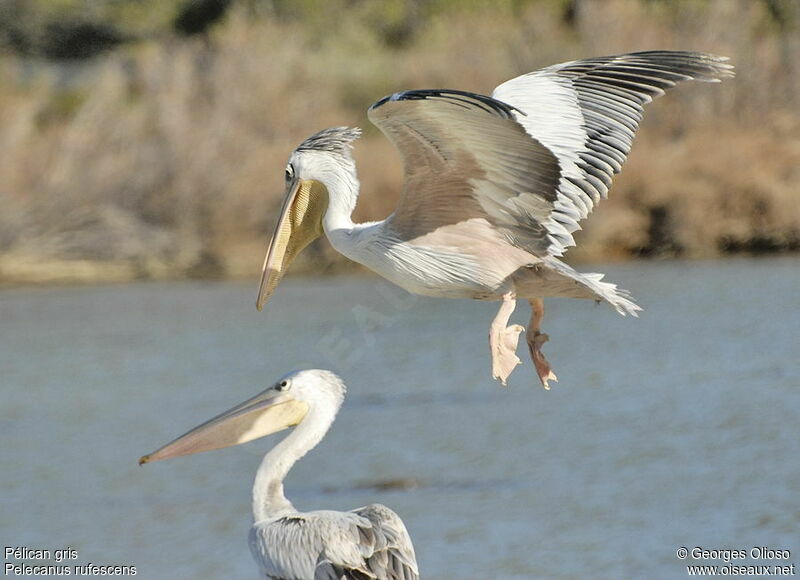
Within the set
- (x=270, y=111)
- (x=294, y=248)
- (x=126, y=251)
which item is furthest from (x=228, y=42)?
(x=294, y=248)

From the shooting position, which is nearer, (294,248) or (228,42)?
(294,248)

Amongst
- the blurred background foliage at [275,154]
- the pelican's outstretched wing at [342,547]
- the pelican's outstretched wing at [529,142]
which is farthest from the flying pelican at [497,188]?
the blurred background foliage at [275,154]

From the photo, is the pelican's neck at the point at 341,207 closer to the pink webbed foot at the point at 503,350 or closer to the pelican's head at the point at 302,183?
the pelican's head at the point at 302,183

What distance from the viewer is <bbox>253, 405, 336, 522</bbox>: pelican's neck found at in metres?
6.84

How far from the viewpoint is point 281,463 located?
6.90 m

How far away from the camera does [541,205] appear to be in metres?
6.63

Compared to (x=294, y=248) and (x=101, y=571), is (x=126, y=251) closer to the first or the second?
(x=101, y=571)

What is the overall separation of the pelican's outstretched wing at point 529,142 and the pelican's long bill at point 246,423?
99 cm

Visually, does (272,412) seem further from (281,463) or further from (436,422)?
(436,422)

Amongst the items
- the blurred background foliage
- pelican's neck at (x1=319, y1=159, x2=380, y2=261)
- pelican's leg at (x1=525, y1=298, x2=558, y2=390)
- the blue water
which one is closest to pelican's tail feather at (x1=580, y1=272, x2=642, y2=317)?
pelican's leg at (x1=525, y1=298, x2=558, y2=390)

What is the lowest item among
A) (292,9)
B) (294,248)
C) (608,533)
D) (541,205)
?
(292,9)

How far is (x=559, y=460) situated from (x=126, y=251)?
34.2 ft

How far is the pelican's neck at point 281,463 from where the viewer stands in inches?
269

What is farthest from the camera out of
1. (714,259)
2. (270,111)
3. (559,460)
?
(270,111)
